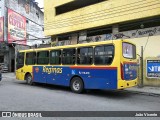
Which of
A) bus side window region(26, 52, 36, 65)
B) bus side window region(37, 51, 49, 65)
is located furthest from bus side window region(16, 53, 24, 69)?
bus side window region(37, 51, 49, 65)

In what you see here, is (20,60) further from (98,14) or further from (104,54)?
(104,54)

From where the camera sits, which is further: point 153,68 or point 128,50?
point 153,68

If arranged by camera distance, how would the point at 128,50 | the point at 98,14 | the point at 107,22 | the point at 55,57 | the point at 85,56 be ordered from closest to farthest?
1. the point at 128,50
2. the point at 85,56
3. the point at 55,57
4. the point at 107,22
5. the point at 98,14

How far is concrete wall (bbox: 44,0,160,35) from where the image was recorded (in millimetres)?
14875

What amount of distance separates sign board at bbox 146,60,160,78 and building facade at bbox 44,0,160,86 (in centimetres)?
30

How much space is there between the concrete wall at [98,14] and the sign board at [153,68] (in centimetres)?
293

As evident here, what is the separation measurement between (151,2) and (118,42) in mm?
5348

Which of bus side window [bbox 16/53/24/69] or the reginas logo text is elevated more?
bus side window [bbox 16/53/24/69]

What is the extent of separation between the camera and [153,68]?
14.8m

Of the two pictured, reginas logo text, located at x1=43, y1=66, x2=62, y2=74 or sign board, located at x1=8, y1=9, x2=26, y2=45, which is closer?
reginas logo text, located at x1=43, y1=66, x2=62, y2=74

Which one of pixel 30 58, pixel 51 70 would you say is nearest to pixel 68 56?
pixel 51 70

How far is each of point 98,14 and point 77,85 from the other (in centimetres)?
738

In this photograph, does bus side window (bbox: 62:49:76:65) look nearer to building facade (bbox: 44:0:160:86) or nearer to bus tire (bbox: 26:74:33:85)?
bus tire (bbox: 26:74:33:85)

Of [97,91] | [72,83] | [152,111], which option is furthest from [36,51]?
[152,111]
